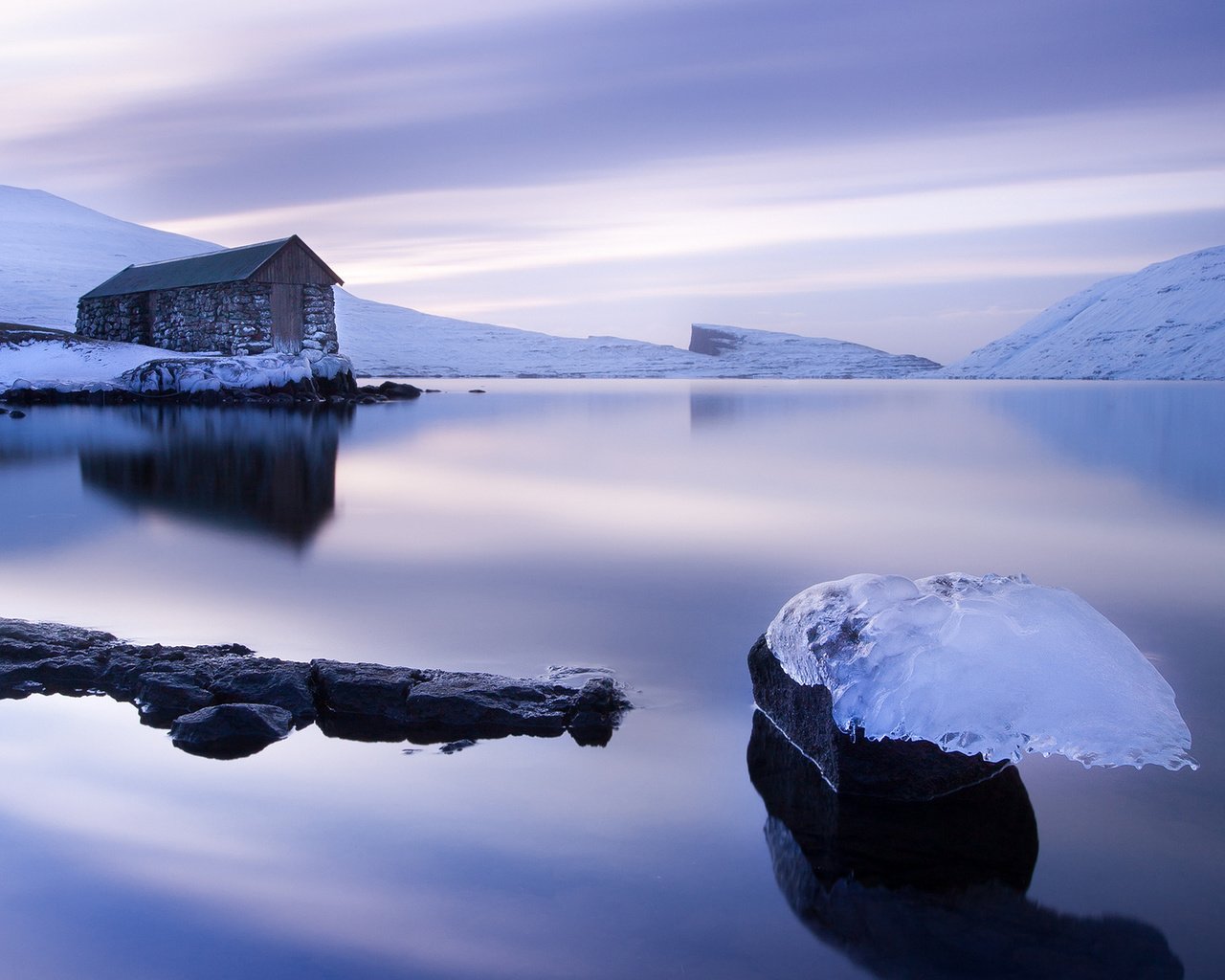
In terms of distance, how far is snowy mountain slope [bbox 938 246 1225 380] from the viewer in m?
132

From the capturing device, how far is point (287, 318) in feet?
119

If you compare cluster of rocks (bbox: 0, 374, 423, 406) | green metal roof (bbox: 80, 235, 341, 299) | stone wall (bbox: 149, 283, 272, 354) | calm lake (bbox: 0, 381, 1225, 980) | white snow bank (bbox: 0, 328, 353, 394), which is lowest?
calm lake (bbox: 0, 381, 1225, 980)

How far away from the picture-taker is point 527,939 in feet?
11.5

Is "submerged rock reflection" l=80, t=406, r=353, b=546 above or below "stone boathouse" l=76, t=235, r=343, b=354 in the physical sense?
below

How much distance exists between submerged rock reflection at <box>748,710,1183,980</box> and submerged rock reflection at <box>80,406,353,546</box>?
7.73 metres

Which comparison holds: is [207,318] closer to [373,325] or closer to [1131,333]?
[373,325]

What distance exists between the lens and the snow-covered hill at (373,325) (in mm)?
80000

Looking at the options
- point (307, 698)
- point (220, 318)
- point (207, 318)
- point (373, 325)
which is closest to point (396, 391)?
point (207, 318)

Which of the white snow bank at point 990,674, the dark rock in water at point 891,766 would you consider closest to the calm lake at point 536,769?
the dark rock in water at point 891,766

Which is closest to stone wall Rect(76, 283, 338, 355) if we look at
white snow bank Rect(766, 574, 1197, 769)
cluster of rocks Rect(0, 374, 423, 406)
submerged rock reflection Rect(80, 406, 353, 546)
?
cluster of rocks Rect(0, 374, 423, 406)

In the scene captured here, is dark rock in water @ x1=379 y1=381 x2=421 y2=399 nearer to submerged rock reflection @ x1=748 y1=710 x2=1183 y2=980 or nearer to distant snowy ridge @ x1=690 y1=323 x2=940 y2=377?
submerged rock reflection @ x1=748 y1=710 x2=1183 y2=980

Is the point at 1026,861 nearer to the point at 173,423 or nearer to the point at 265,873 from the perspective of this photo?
the point at 265,873

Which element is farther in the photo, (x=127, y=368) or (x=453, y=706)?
(x=127, y=368)

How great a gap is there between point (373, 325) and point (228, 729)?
112589mm
